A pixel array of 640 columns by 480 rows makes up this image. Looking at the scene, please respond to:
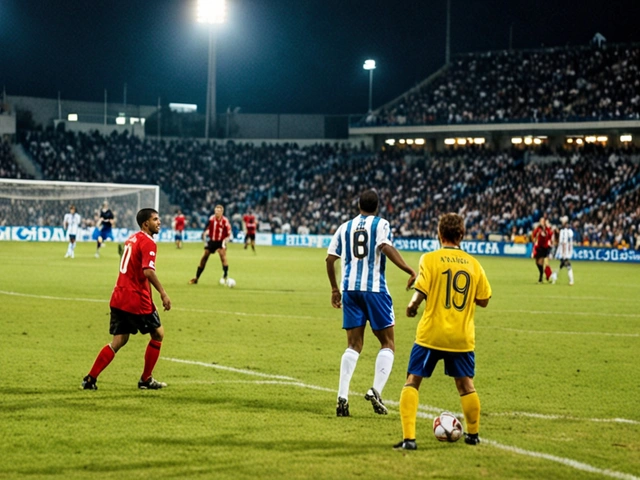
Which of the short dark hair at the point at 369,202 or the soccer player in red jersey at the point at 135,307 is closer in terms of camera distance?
the short dark hair at the point at 369,202

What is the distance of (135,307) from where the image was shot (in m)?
9.98

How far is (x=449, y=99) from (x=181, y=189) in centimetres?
2190

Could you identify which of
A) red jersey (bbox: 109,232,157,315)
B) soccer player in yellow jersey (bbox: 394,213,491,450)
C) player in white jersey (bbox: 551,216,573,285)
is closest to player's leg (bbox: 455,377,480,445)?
soccer player in yellow jersey (bbox: 394,213,491,450)

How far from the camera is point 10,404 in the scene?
29.8 feet

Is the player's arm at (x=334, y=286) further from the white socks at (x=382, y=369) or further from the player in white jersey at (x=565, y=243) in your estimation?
the player in white jersey at (x=565, y=243)

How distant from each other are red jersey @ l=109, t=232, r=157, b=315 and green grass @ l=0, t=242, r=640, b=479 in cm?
95

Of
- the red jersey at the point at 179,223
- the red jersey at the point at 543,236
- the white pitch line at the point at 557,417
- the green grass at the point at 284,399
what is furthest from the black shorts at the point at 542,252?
the red jersey at the point at 179,223

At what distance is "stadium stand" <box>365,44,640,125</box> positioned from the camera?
62656 mm

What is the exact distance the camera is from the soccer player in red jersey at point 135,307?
32.7 ft

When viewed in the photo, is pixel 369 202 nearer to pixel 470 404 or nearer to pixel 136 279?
pixel 470 404

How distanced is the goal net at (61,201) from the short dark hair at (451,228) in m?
38.5

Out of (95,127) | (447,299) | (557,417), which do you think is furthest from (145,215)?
→ (95,127)

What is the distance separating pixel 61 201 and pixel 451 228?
45370 mm

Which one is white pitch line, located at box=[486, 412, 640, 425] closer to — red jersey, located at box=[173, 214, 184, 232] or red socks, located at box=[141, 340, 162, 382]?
red socks, located at box=[141, 340, 162, 382]
